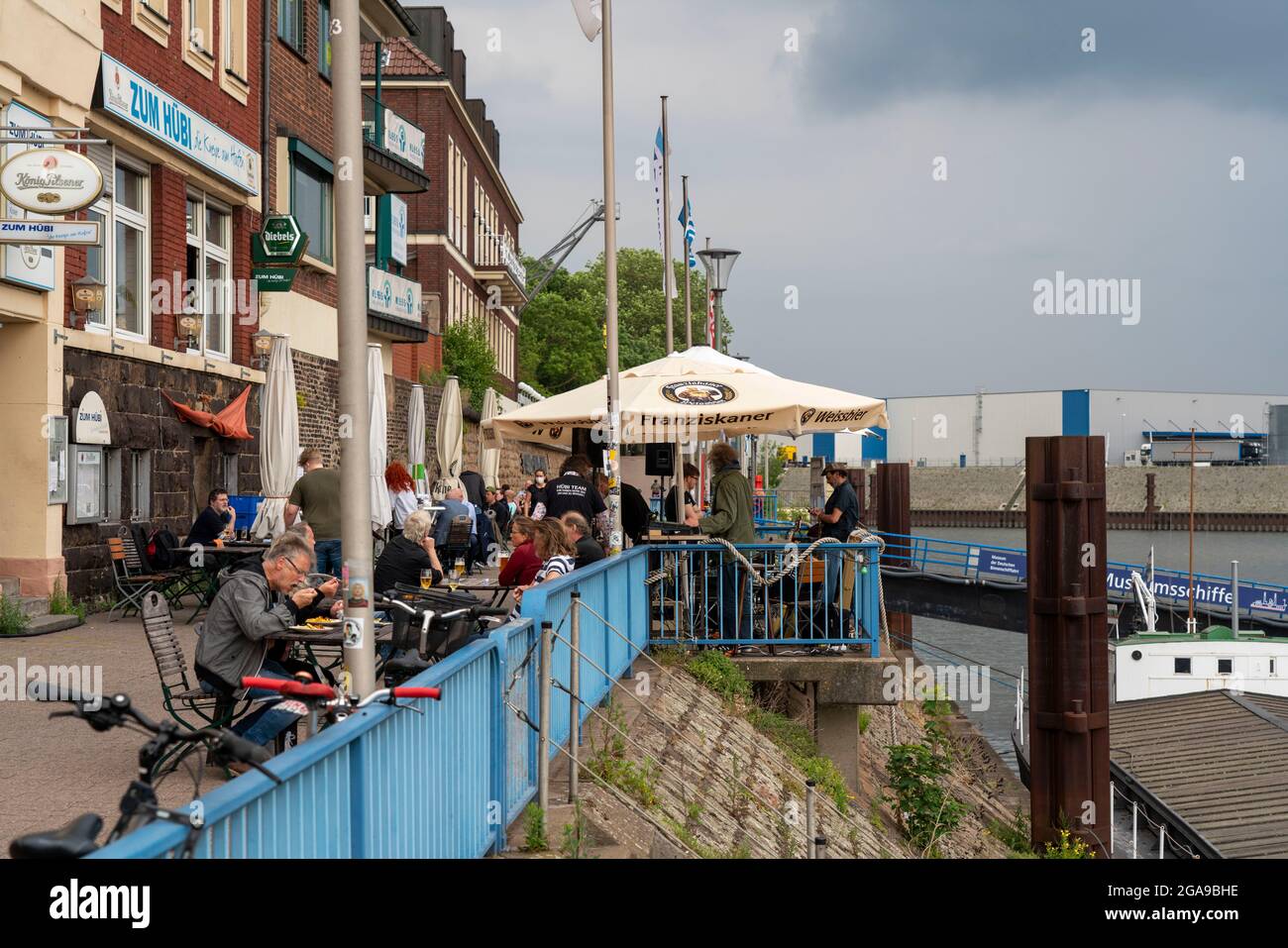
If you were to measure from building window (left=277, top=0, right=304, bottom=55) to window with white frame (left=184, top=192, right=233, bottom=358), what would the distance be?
165 inches

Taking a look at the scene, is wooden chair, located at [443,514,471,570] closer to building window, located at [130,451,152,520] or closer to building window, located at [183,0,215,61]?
building window, located at [130,451,152,520]

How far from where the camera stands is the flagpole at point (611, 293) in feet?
47.8

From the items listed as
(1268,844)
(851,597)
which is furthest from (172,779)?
(1268,844)

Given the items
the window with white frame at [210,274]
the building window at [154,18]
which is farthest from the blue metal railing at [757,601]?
the building window at [154,18]

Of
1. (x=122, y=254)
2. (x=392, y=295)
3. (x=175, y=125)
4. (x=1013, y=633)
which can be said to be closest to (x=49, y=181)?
(x=122, y=254)

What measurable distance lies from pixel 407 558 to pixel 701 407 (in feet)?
14.8

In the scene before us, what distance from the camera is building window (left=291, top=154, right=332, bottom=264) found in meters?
25.0

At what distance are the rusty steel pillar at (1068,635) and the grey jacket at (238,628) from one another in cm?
888

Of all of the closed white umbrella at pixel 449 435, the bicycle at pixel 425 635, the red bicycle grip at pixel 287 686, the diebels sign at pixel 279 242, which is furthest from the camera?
the closed white umbrella at pixel 449 435

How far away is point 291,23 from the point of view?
24.7 m

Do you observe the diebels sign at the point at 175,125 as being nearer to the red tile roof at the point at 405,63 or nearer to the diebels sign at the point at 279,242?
the diebels sign at the point at 279,242

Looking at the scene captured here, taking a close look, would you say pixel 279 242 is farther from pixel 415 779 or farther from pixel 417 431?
pixel 415 779

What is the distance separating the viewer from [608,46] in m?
16.6

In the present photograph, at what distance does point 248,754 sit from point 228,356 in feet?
62.8
